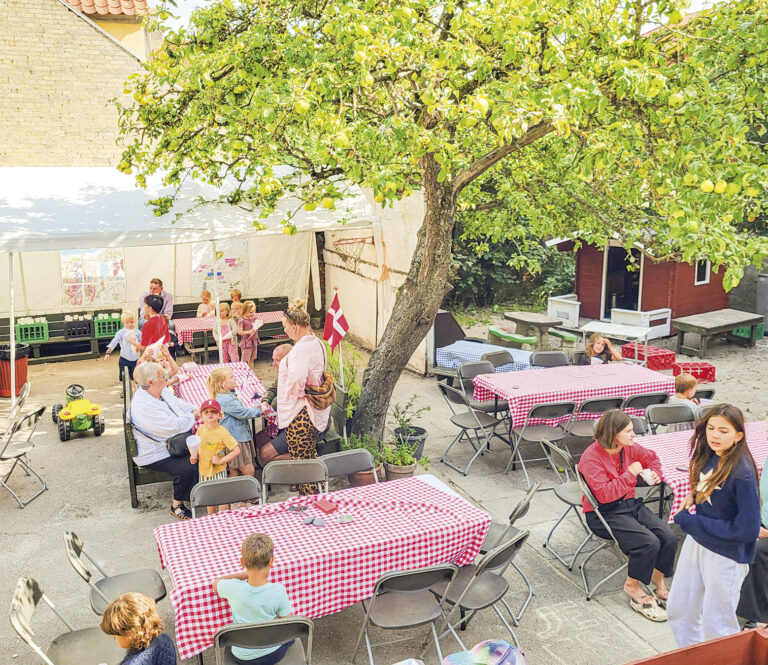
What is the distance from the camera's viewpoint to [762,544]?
525cm

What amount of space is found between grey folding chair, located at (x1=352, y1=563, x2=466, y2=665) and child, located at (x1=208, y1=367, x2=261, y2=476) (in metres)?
2.51

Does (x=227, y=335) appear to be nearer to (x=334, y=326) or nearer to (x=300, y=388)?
(x=334, y=326)

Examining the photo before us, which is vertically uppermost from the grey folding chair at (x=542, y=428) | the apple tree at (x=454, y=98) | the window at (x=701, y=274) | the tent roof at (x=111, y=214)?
the apple tree at (x=454, y=98)

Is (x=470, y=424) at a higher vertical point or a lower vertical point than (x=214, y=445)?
lower

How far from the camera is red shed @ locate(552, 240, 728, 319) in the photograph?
14539 millimetres

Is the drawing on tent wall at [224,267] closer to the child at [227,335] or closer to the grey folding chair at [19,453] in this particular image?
the child at [227,335]

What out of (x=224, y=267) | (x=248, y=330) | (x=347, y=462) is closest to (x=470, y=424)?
(x=347, y=462)

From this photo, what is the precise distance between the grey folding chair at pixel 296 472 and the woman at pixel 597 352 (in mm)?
4578

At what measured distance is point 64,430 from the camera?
9.12 m

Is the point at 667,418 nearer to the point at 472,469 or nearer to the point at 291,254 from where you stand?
the point at 472,469

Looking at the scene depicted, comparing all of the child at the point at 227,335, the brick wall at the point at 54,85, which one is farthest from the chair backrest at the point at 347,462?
the brick wall at the point at 54,85

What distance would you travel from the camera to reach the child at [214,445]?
6.46 metres

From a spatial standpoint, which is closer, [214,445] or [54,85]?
[214,445]

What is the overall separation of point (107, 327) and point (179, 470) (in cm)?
693
